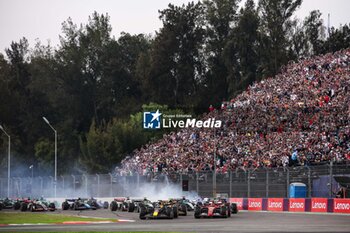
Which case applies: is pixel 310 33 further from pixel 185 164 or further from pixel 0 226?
pixel 0 226

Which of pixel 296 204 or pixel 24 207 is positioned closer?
pixel 296 204

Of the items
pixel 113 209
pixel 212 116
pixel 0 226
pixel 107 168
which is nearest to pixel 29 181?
pixel 107 168

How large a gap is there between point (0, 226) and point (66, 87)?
286ft

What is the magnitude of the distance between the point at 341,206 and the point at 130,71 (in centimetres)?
8299

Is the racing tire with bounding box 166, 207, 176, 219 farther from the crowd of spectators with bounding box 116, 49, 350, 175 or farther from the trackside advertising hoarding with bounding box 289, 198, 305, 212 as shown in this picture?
the crowd of spectators with bounding box 116, 49, 350, 175

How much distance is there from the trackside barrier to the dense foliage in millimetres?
41596

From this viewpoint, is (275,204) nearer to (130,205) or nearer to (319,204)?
(319,204)

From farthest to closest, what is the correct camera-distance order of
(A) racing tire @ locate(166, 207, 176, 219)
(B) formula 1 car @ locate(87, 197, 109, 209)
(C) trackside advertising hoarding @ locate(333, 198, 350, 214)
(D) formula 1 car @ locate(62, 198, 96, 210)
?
(B) formula 1 car @ locate(87, 197, 109, 209)
(D) formula 1 car @ locate(62, 198, 96, 210)
(C) trackside advertising hoarding @ locate(333, 198, 350, 214)
(A) racing tire @ locate(166, 207, 176, 219)

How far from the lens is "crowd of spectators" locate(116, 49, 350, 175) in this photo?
61.6m

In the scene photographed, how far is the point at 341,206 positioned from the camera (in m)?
47.0

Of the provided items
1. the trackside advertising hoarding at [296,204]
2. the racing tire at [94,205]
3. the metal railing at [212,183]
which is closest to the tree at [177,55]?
the metal railing at [212,183]

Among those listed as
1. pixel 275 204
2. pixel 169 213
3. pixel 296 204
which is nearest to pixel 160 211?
pixel 169 213

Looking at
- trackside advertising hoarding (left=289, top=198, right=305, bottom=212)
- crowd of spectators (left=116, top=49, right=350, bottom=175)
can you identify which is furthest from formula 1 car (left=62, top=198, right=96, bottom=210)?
trackside advertising hoarding (left=289, top=198, right=305, bottom=212)

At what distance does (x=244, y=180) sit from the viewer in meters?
58.1
